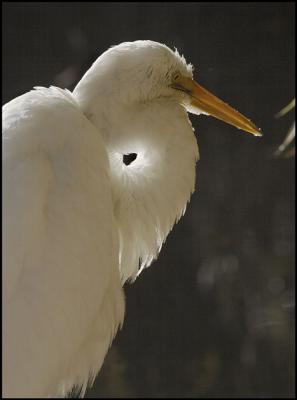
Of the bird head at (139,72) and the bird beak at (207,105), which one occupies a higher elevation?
the bird head at (139,72)

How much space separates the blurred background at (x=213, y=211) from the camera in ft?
9.20

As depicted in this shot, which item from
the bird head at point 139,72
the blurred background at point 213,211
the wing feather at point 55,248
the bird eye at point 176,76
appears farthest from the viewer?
the blurred background at point 213,211

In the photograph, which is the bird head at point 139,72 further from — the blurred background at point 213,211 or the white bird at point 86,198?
the blurred background at point 213,211

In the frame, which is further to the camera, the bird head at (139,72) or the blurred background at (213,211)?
the blurred background at (213,211)

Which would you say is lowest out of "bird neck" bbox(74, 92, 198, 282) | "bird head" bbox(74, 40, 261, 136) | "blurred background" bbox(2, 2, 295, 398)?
"blurred background" bbox(2, 2, 295, 398)

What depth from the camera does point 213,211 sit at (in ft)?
9.52

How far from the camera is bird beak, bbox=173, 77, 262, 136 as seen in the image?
161cm

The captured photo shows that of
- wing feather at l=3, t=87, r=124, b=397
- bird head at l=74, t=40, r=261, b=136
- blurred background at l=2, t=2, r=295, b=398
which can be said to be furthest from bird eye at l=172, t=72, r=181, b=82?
blurred background at l=2, t=2, r=295, b=398

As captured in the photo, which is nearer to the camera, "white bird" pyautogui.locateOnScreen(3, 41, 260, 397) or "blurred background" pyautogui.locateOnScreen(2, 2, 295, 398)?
"white bird" pyautogui.locateOnScreen(3, 41, 260, 397)

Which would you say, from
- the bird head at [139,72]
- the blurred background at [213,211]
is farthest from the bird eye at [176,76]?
the blurred background at [213,211]

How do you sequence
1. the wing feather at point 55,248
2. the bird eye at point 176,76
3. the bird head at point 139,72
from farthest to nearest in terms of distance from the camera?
the bird eye at point 176,76 < the bird head at point 139,72 < the wing feather at point 55,248

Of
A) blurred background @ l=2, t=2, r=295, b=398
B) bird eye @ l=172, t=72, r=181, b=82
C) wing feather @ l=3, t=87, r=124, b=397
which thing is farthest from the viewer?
blurred background @ l=2, t=2, r=295, b=398

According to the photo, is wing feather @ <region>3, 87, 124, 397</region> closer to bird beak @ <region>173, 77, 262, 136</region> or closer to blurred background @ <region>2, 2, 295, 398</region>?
bird beak @ <region>173, 77, 262, 136</region>

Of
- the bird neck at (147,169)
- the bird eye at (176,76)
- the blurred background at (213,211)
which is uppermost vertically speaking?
the bird eye at (176,76)
